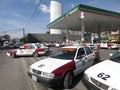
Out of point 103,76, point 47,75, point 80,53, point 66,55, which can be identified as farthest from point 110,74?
point 66,55

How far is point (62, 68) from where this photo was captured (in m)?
5.16

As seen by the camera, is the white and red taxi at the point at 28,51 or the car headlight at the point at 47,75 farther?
the white and red taxi at the point at 28,51

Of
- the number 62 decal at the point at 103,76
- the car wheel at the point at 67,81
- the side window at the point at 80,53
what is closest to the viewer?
the number 62 decal at the point at 103,76

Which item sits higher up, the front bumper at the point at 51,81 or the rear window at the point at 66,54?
the rear window at the point at 66,54

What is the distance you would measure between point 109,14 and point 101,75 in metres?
19.0

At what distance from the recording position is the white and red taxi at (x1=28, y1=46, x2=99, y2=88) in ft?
16.1

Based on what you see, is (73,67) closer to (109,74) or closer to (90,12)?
(109,74)

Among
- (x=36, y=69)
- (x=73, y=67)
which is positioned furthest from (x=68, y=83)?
(x=36, y=69)

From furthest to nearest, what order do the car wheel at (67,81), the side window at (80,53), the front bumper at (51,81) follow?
the side window at (80,53), the car wheel at (67,81), the front bumper at (51,81)

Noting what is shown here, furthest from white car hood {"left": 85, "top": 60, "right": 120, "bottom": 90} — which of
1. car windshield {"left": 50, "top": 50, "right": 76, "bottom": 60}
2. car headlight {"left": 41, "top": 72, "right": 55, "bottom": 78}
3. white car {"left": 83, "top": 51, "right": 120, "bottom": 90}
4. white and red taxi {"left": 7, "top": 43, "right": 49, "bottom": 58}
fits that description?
white and red taxi {"left": 7, "top": 43, "right": 49, "bottom": 58}

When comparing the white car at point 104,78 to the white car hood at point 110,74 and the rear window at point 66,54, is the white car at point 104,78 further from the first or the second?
the rear window at point 66,54

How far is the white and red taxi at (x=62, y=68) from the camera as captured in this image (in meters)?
4.91

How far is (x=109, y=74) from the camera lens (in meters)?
3.96

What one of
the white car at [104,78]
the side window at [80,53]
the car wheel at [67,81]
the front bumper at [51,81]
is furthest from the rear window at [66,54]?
the white car at [104,78]
